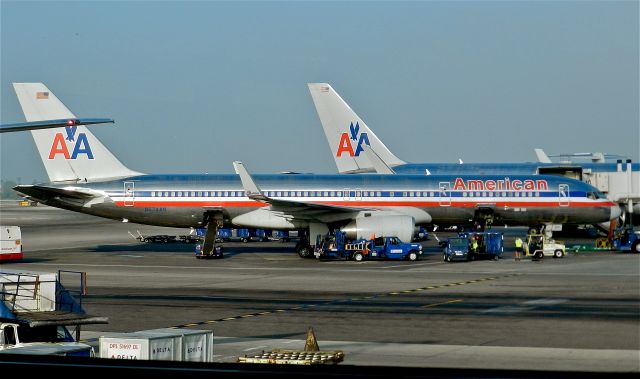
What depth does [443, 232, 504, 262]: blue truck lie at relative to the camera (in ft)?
186

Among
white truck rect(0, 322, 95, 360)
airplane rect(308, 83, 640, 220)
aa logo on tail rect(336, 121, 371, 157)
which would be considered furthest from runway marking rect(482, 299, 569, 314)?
aa logo on tail rect(336, 121, 371, 157)

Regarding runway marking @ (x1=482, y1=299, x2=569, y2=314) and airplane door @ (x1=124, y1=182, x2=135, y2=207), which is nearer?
runway marking @ (x1=482, y1=299, x2=569, y2=314)

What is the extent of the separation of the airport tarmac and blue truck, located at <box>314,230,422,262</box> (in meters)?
1.13

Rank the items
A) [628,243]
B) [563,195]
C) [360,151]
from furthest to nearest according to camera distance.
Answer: [360,151], [628,243], [563,195]

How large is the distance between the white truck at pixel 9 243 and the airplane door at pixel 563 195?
1355 inches

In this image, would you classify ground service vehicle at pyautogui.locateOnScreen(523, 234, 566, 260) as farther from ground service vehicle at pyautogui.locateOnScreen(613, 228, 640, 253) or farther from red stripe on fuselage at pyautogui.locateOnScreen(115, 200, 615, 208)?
ground service vehicle at pyautogui.locateOnScreen(613, 228, 640, 253)

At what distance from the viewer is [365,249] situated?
57594 mm

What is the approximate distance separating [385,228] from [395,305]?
912 inches

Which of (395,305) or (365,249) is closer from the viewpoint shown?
(395,305)

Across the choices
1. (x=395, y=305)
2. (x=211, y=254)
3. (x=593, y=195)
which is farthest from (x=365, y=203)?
(x=395, y=305)

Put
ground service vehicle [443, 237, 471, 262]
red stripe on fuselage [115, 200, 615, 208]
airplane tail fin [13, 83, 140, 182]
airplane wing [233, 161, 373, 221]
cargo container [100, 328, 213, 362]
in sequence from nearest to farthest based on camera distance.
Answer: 1. cargo container [100, 328, 213, 362]
2. ground service vehicle [443, 237, 471, 262]
3. airplane wing [233, 161, 373, 221]
4. red stripe on fuselage [115, 200, 615, 208]
5. airplane tail fin [13, 83, 140, 182]

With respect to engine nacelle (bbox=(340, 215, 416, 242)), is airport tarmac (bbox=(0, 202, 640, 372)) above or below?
below

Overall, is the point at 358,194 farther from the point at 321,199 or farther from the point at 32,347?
the point at 32,347

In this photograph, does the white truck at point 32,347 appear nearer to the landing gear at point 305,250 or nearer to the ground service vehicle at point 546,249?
the landing gear at point 305,250
